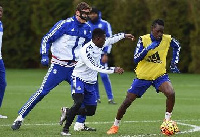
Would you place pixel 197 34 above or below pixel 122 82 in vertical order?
above

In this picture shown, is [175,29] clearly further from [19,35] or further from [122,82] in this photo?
[19,35]

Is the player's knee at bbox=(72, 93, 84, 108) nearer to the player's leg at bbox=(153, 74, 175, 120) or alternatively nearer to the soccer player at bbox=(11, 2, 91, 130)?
the soccer player at bbox=(11, 2, 91, 130)

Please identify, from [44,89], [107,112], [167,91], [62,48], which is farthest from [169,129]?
[107,112]

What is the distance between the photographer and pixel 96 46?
36.4 ft

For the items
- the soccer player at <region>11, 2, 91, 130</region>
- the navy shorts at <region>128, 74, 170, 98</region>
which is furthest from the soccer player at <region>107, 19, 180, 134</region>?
the soccer player at <region>11, 2, 91, 130</region>

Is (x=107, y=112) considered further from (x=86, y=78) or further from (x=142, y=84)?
Answer: (x=86, y=78)

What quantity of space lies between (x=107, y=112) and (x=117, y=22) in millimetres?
16196

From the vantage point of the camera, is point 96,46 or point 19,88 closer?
point 96,46

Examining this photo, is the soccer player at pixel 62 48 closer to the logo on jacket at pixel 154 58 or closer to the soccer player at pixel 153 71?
the soccer player at pixel 153 71

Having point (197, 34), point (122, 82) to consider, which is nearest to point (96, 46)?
point (122, 82)

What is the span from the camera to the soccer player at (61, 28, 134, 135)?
11.0m

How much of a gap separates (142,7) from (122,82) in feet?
22.2

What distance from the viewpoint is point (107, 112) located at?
15102 mm

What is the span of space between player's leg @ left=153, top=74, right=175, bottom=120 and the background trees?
1707 cm
